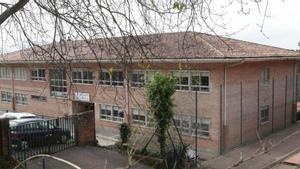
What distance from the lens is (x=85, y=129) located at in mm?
20484

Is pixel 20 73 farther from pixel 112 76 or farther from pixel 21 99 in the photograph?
pixel 112 76

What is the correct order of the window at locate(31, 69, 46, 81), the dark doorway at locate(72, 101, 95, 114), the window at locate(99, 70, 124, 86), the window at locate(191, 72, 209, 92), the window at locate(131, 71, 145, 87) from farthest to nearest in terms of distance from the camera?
the window at locate(31, 69, 46, 81) → the dark doorway at locate(72, 101, 95, 114) → the window at locate(191, 72, 209, 92) → the window at locate(131, 71, 145, 87) → the window at locate(99, 70, 124, 86)

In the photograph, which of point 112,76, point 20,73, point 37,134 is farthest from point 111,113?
point 112,76

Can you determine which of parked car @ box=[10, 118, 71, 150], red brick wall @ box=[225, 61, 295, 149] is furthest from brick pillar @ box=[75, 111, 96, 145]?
red brick wall @ box=[225, 61, 295, 149]

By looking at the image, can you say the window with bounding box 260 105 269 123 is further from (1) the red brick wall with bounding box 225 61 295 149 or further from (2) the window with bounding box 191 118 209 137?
(2) the window with bounding box 191 118 209 137

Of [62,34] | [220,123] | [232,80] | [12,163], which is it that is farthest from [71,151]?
[62,34]

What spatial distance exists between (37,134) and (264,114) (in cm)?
1654

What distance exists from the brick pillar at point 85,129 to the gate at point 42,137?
0.21m

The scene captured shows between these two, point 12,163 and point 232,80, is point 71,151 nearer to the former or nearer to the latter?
point 12,163

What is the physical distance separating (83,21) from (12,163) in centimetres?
1117

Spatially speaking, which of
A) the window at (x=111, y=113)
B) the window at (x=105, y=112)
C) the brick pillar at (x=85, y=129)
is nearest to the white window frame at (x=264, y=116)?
the window at (x=111, y=113)

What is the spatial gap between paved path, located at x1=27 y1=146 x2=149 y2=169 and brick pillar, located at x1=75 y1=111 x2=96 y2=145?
469 mm

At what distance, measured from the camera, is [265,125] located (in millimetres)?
28266

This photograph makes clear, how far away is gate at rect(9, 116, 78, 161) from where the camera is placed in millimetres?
17009
